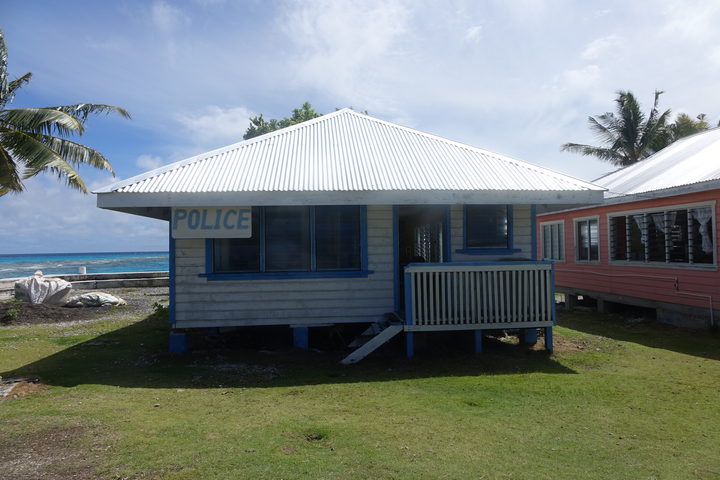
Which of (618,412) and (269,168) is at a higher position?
(269,168)

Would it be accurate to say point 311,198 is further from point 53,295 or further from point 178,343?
point 53,295

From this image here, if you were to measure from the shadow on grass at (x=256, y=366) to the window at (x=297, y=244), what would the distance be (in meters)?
1.45

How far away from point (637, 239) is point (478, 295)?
6.85 metres

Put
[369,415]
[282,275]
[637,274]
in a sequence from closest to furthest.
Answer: [369,415] → [282,275] → [637,274]

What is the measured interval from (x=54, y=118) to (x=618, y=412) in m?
13.8

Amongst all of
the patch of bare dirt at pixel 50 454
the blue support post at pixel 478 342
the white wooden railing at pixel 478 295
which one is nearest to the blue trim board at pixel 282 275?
the white wooden railing at pixel 478 295

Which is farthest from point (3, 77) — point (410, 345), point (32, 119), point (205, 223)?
point (410, 345)

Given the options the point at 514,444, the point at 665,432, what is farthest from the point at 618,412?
the point at 514,444

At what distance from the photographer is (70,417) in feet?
16.6

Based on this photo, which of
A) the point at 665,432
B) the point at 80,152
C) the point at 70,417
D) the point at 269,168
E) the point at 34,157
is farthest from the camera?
the point at 80,152

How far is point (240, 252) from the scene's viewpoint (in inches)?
327

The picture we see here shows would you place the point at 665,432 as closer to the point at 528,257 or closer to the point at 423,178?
the point at 528,257

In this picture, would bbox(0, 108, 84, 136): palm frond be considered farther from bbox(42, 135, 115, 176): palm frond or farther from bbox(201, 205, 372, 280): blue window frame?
bbox(201, 205, 372, 280): blue window frame

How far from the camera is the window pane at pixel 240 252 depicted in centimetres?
826
